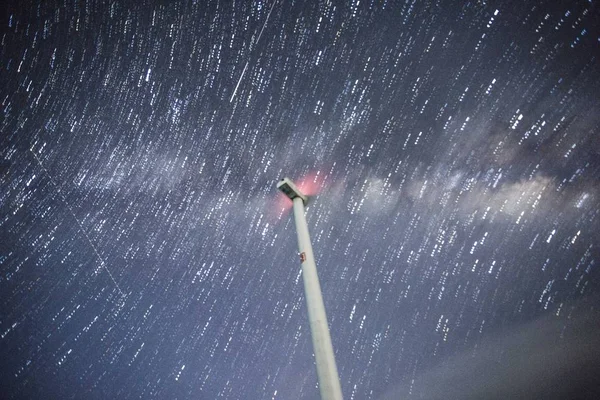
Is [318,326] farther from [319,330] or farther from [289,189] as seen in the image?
[289,189]

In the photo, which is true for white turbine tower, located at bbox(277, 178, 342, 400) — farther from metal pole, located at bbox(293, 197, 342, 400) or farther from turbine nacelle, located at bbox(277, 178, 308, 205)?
turbine nacelle, located at bbox(277, 178, 308, 205)

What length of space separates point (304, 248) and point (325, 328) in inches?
50.9

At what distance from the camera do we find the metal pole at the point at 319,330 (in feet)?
12.3

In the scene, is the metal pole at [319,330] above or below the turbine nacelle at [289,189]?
below

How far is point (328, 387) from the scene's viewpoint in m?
3.71

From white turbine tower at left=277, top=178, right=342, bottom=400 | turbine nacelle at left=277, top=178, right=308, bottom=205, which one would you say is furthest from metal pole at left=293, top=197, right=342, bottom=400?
turbine nacelle at left=277, top=178, right=308, bottom=205

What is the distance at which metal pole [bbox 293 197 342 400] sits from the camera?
12.3ft

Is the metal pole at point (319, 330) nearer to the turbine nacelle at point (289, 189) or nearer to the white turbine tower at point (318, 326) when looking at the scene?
the white turbine tower at point (318, 326)

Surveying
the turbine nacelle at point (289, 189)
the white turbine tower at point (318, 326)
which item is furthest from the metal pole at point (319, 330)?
the turbine nacelle at point (289, 189)

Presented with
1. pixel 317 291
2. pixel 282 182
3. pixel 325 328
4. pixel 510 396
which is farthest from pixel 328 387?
pixel 510 396

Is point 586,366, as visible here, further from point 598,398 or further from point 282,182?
point 282,182

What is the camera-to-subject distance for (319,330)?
4.16 meters

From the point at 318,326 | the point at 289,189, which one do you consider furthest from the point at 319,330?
the point at 289,189

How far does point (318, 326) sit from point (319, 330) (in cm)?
5
